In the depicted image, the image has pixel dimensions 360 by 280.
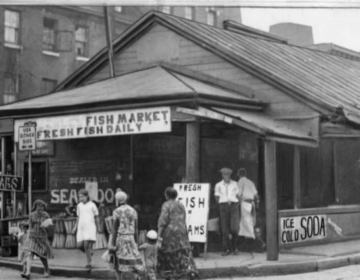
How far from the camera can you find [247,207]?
16125 millimetres

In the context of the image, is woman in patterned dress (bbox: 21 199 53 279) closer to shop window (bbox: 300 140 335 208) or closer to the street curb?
the street curb

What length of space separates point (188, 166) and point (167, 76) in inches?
120

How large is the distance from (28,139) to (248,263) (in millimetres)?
5337

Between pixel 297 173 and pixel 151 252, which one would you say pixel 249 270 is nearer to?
pixel 151 252

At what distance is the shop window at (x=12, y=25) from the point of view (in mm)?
27409

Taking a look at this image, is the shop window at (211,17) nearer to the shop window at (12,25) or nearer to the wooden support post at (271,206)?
the shop window at (12,25)

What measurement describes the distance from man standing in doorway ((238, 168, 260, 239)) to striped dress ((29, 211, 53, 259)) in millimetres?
4492

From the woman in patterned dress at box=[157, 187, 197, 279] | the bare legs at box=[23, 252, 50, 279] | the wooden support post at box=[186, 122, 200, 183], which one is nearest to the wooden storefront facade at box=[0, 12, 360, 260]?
the wooden support post at box=[186, 122, 200, 183]

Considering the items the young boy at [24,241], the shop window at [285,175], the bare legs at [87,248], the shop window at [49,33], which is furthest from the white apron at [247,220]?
the shop window at [49,33]

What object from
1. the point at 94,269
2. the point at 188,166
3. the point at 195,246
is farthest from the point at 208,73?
the point at 94,269

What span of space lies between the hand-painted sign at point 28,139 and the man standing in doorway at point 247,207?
15.5 feet

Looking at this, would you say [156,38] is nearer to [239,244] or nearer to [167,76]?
[167,76]

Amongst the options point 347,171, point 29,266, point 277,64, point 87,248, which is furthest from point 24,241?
point 347,171

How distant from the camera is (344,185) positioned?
749 inches
